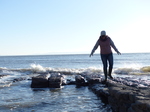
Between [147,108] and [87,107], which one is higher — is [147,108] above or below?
above

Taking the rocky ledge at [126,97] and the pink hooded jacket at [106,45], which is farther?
the pink hooded jacket at [106,45]

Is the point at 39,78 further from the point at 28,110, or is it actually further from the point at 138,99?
the point at 138,99

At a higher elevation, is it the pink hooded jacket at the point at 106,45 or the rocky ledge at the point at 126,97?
the pink hooded jacket at the point at 106,45

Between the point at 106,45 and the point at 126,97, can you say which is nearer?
the point at 126,97

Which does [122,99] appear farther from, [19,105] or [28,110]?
[19,105]

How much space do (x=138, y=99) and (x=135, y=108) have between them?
0.30 m

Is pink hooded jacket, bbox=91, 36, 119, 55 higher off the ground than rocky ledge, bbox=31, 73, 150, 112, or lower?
higher

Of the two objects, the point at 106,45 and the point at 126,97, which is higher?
the point at 106,45

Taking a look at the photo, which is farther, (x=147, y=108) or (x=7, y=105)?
(x=7, y=105)

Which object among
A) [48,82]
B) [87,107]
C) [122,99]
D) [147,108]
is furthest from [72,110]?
[48,82]

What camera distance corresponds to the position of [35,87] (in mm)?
12070

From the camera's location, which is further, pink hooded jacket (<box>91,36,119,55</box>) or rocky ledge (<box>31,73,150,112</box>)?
pink hooded jacket (<box>91,36,119,55</box>)

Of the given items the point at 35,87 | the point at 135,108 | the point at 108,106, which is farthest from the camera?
the point at 35,87

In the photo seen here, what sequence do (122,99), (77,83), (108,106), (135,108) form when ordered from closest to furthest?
(135,108)
(122,99)
(108,106)
(77,83)
